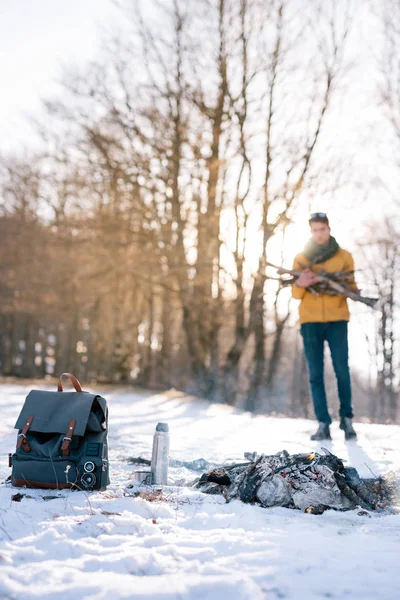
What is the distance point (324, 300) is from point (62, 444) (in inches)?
150

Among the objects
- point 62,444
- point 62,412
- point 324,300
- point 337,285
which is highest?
point 337,285

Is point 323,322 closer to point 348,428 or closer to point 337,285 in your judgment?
point 337,285

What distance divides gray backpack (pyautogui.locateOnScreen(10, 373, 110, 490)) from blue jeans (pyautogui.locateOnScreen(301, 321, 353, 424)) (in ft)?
10.8

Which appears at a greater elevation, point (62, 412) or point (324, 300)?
point (324, 300)

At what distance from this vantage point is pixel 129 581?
2.62 metres

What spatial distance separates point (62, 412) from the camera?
4.57 meters

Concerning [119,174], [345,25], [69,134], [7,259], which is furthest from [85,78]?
[7,259]

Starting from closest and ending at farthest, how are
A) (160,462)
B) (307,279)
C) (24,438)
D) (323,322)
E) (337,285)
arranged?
1. (24,438)
2. (160,462)
3. (337,285)
4. (307,279)
5. (323,322)

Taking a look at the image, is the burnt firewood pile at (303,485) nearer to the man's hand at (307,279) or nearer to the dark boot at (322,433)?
the dark boot at (322,433)

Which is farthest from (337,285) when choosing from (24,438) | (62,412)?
(24,438)

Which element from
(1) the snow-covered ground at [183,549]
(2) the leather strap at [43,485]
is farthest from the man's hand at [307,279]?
(2) the leather strap at [43,485]

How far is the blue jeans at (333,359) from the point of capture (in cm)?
727

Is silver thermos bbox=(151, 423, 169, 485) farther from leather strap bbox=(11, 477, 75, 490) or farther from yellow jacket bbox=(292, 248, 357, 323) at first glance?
yellow jacket bbox=(292, 248, 357, 323)

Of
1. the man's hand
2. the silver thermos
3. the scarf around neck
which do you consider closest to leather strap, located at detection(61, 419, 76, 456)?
the silver thermos
